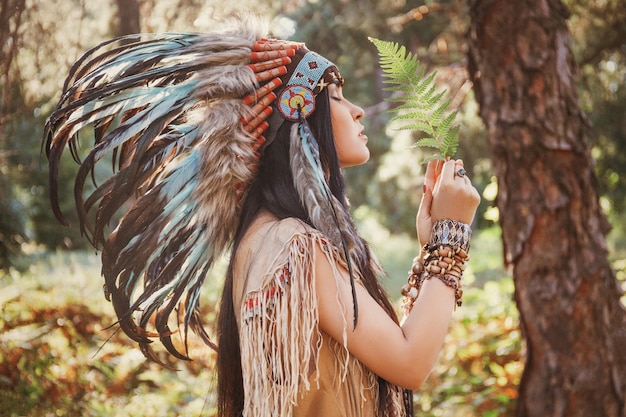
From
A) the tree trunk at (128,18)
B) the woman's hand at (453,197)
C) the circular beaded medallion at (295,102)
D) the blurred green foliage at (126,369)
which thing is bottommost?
the blurred green foliage at (126,369)

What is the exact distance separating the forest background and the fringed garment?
404 millimetres

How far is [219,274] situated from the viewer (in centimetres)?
1094

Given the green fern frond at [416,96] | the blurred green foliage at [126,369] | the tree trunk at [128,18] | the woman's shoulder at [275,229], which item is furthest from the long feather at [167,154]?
the tree trunk at [128,18]

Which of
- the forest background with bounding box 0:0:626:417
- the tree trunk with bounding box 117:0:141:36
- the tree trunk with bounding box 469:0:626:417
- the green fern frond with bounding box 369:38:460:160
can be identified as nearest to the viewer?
the green fern frond with bounding box 369:38:460:160

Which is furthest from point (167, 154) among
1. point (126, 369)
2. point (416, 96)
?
point (126, 369)

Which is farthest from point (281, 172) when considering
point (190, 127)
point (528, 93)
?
point (528, 93)

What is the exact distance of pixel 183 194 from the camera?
1.79 meters

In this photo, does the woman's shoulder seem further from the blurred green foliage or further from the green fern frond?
the blurred green foliage

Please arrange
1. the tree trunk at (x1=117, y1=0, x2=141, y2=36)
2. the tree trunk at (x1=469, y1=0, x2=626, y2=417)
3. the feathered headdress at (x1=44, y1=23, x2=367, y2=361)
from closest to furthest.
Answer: the feathered headdress at (x1=44, y1=23, x2=367, y2=361) → the tree trunk at (x1=469, y1=0, x2=626, y2=417) → the tree trunk at (x1=117, y1=0, x2=141, y2=36)

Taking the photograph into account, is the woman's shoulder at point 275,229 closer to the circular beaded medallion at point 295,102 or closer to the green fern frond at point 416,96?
the circular beaded medallion at point 295,102

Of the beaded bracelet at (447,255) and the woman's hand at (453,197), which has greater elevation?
the woman's hand at (453,197)

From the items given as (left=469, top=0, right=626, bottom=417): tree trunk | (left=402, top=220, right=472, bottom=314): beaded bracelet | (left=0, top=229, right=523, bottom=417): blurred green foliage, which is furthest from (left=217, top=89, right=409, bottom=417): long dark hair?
(left=469, top=0, right=626, bottom=417): tree trunk

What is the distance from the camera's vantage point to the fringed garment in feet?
5.47

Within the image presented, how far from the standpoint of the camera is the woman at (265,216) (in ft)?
5.51
